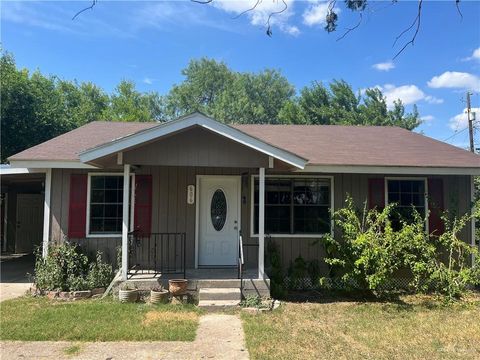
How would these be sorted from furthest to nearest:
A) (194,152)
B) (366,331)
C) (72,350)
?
1. (194,152)
2. (366,331)
3. (72,350)

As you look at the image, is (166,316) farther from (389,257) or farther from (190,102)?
(190,102)

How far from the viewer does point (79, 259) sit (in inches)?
335

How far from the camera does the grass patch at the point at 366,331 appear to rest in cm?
516

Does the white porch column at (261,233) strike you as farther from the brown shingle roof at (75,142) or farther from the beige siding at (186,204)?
the brown shingle roof at (75,142)

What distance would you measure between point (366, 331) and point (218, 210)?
4380mm

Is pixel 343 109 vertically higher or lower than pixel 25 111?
higher

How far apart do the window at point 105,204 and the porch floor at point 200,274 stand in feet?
4.08

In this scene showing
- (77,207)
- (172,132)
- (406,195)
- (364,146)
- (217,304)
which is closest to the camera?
(217,304)

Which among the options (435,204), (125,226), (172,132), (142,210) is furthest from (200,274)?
(435,204)

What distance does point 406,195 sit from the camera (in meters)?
9.42

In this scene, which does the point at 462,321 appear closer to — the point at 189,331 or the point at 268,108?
the point at 189,331

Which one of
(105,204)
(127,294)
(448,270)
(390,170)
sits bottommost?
(127,294)

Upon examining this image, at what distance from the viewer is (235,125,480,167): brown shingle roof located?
8.88 m

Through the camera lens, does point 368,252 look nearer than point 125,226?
Yes
